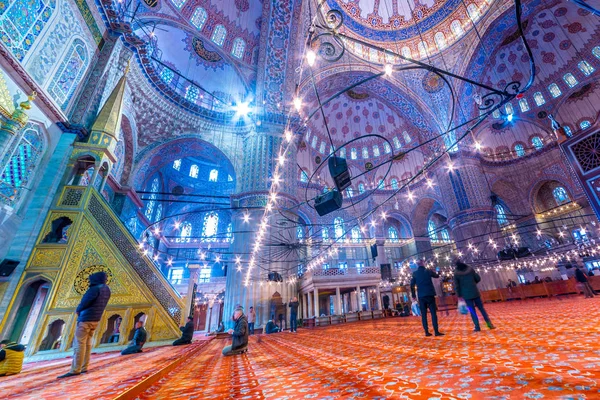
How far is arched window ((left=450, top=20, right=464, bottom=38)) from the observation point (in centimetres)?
1515

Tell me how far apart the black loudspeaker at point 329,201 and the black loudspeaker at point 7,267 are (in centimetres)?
643

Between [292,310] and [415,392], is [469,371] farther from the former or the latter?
[292,310]

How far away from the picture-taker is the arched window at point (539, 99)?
15805 mm

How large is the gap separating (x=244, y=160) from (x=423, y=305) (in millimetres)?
10100

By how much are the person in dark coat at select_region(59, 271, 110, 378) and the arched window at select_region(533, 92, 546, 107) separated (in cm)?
2290

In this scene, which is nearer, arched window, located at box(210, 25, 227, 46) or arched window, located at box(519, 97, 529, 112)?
arched window, located at box(210, 25, 227, 46)

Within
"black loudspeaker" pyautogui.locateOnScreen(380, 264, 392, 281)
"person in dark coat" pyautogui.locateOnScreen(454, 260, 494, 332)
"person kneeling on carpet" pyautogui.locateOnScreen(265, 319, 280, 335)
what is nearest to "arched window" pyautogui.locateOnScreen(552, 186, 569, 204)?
"black loudspeaker" pyautogui.locateOnScreen(380, 264, 392, 281)

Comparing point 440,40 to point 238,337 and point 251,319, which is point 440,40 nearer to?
point 251,319

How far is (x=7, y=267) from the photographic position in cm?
512

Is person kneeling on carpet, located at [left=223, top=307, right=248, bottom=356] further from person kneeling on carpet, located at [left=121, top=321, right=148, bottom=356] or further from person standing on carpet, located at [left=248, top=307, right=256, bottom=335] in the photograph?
person standing on carpet, located at [left=248, top=307, right=256, bottom=335]

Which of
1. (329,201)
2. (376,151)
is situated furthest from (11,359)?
(376,151)

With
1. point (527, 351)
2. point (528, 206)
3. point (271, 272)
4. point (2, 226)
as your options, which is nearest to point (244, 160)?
point (271, 272)

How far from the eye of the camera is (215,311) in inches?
666

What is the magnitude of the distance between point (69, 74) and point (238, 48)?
8.93 metres
